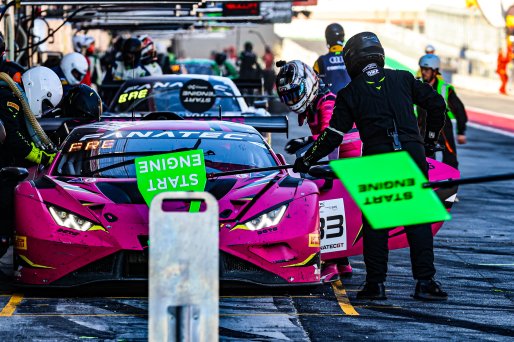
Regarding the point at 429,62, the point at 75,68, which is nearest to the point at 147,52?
the point at 75,68

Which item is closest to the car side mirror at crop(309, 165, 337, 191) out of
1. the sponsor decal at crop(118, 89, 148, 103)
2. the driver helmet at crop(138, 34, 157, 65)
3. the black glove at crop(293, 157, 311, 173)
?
the black glove at crop(293, 157, 311, 173)

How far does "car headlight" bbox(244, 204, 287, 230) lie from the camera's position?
9.06m

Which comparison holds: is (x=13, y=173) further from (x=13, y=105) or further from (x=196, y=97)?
(x=196, y=97)

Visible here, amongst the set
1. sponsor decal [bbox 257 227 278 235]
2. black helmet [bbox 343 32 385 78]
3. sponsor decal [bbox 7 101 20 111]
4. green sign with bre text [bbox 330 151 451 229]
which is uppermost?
black helmet [bbox 343 32 385 78]

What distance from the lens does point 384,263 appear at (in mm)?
9414

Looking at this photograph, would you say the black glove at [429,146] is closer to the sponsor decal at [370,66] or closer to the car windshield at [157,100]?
the sponsor decal at [370,66]

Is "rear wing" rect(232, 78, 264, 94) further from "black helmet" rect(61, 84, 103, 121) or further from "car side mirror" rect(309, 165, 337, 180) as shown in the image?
"car side mirror" rect(309, 165, 337, 180)

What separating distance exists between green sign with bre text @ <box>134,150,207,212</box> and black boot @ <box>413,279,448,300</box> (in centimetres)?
166

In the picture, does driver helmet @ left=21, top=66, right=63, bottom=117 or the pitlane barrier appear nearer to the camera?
driver helmet @ left=21, top=66, right=63, bottom=117

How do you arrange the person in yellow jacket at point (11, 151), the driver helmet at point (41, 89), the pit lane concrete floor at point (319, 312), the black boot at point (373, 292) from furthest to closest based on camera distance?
the driver helmet at point (41, 89), the person in yellow jacket at point (11, 151), the black boot at point (373, 292), the pit lane concrete floor at point (319, 312)

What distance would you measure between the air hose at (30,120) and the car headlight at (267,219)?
240cm

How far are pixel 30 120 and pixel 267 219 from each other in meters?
2.58

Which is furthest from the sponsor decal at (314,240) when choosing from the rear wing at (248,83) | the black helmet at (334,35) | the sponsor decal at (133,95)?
the rear wing at (248,83)

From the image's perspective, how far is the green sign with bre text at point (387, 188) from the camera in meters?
7.07
